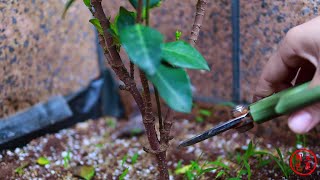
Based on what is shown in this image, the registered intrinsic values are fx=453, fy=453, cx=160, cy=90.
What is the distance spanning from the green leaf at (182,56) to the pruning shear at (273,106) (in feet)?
0.48

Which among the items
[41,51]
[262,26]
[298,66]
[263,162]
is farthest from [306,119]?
[41,51]

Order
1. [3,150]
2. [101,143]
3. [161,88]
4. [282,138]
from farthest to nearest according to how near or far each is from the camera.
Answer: [101,143] < [282,138] < [3,150] < [161,88]

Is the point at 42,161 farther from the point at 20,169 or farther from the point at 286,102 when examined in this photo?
the point at 286,102

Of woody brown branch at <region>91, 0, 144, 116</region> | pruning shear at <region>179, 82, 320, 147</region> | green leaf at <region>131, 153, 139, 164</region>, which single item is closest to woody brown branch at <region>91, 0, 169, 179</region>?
woody brown branch at <region>91, 0, 144, 116</region>

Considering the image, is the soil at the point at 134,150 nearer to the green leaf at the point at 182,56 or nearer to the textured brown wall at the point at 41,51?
the textured brown wall at the point at 41,51

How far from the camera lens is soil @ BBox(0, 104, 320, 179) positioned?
139cm

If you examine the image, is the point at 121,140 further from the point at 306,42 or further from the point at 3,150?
the point at 306,42

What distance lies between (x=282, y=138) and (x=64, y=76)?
83 centimetres

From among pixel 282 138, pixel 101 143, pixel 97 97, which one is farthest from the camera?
pixel 97 97

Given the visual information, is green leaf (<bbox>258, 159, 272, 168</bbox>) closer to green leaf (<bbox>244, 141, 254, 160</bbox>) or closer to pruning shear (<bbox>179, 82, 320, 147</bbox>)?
green leaf (<bbox>244, 141, 254, 160</bbox>)

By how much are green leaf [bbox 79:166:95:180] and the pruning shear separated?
0.46 meters

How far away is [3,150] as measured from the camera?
4.72 feet

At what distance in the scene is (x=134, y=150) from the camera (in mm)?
1613

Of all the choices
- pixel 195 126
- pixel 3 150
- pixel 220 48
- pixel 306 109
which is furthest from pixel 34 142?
pixel 306 109
